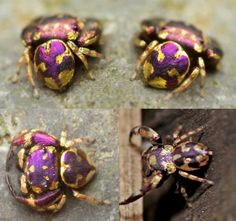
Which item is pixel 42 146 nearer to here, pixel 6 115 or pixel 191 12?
pixel 6 115

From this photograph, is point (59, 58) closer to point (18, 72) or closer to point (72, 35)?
point (72, 35)

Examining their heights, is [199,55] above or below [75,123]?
above

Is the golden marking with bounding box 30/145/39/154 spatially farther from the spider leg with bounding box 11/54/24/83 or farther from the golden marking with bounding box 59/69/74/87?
the spider leg with bounding box 11/54/24/83

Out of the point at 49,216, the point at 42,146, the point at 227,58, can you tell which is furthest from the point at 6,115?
the point at 227,58

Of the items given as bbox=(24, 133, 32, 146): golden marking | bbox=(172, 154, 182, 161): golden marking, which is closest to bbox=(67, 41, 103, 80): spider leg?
bbox=(24, 133, 32, 146): golden marking

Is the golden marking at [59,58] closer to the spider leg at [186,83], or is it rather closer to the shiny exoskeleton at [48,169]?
the shiny exoskeleton at [48,169]

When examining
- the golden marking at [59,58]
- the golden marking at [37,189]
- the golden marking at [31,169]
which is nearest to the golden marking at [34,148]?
the golden marking at [31,169]

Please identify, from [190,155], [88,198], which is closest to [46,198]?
[88,198]
